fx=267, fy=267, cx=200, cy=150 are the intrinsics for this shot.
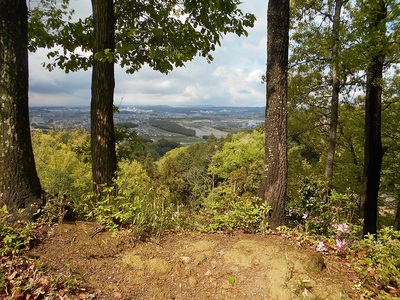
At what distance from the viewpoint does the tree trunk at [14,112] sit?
309 cm

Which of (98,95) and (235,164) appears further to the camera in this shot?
(235,164)

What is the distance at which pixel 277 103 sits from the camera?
4.47 meters

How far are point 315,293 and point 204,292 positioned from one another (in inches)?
43.1

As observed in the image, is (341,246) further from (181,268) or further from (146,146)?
(146,146)

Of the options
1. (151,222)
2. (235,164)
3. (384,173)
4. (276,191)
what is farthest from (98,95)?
(235,164)

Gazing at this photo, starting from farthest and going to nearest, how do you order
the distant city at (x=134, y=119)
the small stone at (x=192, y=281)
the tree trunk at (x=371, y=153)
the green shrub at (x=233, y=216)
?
the distant city at (x=134, y=119)
the tree trunk at (x=371, y=153)
the green shrub at (x=233, y=216)
the small stone at (x=192, y=281)

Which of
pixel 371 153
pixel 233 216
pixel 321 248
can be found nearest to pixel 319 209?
Answer: pixel 321 248

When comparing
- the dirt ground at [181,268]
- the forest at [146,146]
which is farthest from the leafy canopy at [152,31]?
the dirt ground at [181,268]

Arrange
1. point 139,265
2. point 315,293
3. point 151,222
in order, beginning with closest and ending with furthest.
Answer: point 315,293, point 139,265, point 151,222

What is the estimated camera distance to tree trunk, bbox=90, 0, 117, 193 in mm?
4070

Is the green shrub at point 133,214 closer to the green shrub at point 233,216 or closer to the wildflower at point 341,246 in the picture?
the green shrub at point 233,216

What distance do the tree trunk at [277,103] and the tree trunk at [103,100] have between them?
8.46 ft

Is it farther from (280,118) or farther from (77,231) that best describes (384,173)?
(77,231)

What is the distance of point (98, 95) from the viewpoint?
419cm
